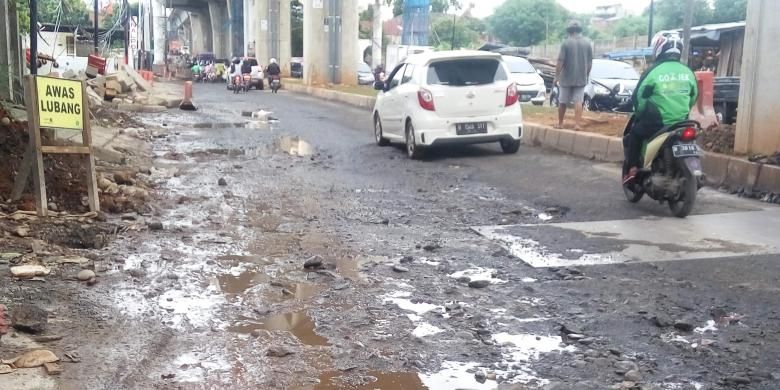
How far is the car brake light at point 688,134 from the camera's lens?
24.0 feet

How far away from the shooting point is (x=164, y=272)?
568cm

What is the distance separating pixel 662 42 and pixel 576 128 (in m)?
5.18

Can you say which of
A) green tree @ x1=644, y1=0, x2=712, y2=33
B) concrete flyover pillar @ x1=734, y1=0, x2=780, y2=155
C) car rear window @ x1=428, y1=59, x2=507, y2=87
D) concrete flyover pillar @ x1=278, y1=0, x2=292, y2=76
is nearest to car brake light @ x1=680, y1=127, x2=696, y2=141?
concrete flyover pillar @ x1=734, y1=0, x2=780, y2=155

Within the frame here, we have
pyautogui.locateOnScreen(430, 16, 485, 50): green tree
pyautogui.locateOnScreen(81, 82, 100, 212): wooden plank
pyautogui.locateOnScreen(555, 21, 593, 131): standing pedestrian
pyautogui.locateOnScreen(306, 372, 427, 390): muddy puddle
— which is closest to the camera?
pyautogui.locateOnScreen(306, 372, 427, 390): muddy puddle

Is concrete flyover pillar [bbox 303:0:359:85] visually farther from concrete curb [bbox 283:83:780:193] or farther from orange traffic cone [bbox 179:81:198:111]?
concrete curb [bbox 283:83:780:193]

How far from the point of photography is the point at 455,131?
38.6 feet

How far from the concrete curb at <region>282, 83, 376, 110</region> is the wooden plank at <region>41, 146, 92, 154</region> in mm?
17314

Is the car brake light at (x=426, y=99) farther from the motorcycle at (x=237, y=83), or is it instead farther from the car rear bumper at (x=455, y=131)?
the motorcycle at (x=237, y=83)

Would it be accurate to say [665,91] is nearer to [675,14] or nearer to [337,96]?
[337,96]

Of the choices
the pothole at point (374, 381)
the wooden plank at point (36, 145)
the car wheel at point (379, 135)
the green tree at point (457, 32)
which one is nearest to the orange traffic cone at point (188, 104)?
the car wheel at point (379, 135)

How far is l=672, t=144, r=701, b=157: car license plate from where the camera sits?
7281mm

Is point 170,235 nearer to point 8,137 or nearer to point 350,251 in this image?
point 350,251

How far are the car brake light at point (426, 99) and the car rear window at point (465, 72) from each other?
0.83ft

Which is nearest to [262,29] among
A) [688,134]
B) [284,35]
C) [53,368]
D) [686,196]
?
[284,35]
